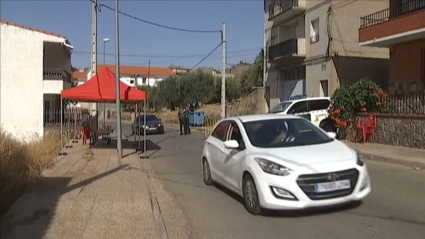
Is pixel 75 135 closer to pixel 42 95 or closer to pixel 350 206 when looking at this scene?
pixel 42 95

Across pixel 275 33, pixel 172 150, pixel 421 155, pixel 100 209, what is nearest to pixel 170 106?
pixel 275 33

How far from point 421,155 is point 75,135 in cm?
1608

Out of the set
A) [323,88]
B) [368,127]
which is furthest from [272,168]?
[323,88]

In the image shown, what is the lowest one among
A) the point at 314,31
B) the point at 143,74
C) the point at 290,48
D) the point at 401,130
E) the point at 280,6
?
the point at 401,130

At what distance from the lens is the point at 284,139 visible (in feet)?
25.3

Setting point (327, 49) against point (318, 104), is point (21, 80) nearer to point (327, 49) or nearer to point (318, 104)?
point (318, 104)

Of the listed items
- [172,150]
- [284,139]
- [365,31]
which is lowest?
[172,150]

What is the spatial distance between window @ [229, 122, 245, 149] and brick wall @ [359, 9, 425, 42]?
13.9 meters

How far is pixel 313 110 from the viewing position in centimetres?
2077

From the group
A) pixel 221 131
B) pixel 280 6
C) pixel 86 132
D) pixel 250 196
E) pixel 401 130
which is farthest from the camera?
pixel 280 6

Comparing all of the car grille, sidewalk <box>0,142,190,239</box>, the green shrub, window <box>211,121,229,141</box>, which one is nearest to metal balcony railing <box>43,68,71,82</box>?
sidewalk <box>0,142,190,239</box>

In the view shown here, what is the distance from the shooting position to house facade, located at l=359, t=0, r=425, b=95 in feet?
64.8

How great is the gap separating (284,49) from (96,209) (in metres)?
25.9

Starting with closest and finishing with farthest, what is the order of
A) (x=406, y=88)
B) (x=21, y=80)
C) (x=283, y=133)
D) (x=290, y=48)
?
(x=283, y=133), (x=406, y=88), (x=21, y=80), (x=290, y=48)
